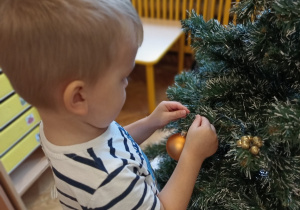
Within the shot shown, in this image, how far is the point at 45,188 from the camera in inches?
55.7

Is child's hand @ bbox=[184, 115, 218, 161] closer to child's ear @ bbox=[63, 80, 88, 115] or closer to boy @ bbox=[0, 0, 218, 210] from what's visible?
boy @ bbox=[0, 0, 218, 210]

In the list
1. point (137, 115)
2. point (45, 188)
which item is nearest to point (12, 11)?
point (45, 188)

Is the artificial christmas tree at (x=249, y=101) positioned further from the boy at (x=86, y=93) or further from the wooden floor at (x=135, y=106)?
the wooden floor at (x=135, y=106)

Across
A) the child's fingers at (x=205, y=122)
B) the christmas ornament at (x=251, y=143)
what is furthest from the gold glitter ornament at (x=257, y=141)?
the child's fingers at (x=205, y=122)

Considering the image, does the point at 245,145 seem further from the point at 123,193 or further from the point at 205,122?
the point at 123,193

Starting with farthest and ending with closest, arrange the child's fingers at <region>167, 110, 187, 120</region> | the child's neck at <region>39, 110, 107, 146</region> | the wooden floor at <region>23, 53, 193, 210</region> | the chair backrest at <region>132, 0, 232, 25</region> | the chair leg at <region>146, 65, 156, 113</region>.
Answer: the chair backrest at <region>132, 0, 232, 25</region>
the chair leg at <region>146, 65, 156, 113</region>
the wooden floor at <region>23, 53, 193, 210</region>
the child's fingers at <region>167, 110, 187, 120</region>
the child's neck at <region>39, 110, 107, 146</region>

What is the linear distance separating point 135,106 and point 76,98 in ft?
4.78

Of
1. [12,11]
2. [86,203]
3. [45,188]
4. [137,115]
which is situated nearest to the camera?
[12,11]

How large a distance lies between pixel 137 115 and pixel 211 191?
1257mm

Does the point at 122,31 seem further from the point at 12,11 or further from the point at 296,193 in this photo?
the point at 296,193

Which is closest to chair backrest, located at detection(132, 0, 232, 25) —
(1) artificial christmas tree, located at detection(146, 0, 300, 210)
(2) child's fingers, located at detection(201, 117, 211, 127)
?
(1) artificial christmas tree, located at detection(146, 0, 300, 210)

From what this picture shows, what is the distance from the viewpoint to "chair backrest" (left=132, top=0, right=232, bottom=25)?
1.83 m

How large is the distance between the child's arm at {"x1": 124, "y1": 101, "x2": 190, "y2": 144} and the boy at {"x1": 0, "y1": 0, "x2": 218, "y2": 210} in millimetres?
67

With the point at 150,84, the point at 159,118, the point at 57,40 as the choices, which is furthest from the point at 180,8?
the point at 57,40
